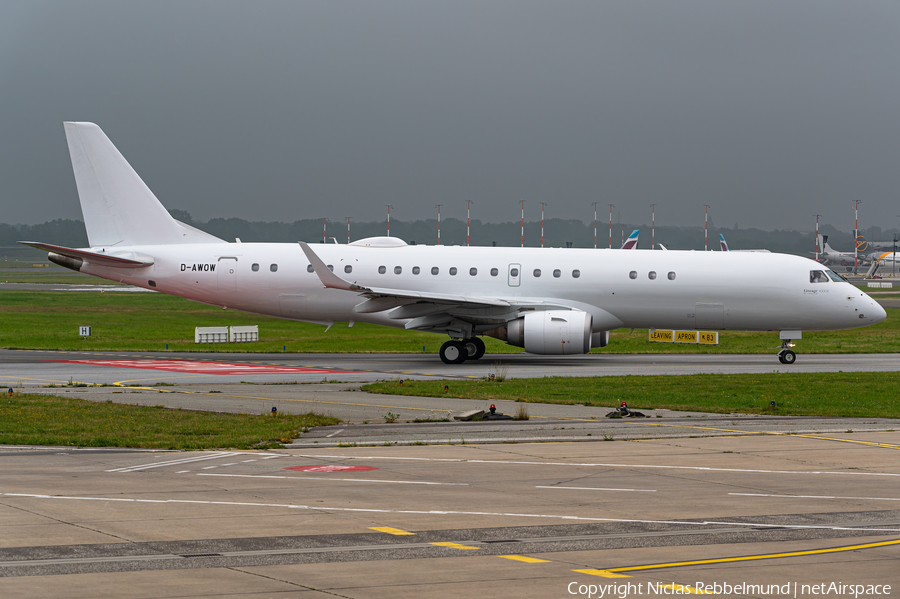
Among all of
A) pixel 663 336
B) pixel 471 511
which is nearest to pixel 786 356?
pixel 663 336

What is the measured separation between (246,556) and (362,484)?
3.75 meters

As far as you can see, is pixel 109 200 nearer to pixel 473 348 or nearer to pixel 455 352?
pixel 455 352

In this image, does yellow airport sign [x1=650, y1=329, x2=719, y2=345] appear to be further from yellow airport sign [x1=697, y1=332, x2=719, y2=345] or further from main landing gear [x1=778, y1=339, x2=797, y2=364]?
main landing gear [x1=778, y1=339, x2=797, y2=364]

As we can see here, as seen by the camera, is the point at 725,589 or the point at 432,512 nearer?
the point at 725,589

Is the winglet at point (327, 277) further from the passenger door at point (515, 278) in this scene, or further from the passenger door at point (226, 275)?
the passenger door at point (515, 278)

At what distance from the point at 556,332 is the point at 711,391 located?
335 inches

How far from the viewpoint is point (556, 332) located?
104ft

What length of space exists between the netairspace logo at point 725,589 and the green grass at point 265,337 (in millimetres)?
31150

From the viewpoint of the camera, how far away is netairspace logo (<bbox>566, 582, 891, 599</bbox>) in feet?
23.8

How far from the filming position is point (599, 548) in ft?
28.9

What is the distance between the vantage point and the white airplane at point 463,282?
32969mm

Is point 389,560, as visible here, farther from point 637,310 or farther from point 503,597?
point 637,310

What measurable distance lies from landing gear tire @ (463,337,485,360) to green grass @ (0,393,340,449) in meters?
15.2

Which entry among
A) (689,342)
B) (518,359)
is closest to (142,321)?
(518,359)
